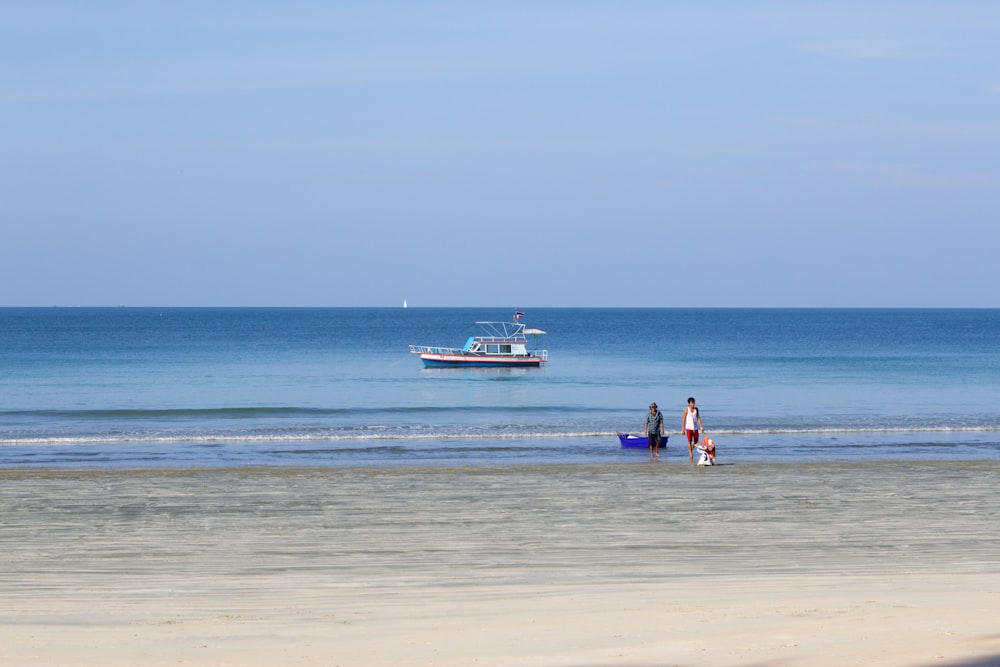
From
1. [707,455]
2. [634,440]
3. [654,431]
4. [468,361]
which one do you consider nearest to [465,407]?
[634,440]

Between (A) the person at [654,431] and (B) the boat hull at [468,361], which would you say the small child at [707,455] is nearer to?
(A) the person at [654,431]

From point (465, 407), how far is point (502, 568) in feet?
102

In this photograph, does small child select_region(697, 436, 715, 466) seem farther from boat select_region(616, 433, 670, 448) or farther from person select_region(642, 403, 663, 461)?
boat select_region(616, 433, 670, 448)

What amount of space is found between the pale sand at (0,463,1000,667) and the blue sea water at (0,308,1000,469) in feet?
18.1

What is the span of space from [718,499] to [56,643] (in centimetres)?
1167

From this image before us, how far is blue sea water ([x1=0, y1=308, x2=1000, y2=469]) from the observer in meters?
27.4

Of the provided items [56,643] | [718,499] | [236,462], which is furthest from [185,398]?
[56,643]

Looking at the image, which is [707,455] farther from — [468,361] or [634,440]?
[468,361]

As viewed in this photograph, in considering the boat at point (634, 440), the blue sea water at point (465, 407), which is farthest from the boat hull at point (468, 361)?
the boat at point (634, 440)

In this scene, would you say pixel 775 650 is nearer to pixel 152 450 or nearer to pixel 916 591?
pixel 916 591

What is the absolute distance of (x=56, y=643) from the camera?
9.05 metres

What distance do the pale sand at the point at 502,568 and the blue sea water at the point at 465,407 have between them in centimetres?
551

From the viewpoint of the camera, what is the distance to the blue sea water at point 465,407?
27422mm

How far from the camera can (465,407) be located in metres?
43.7
